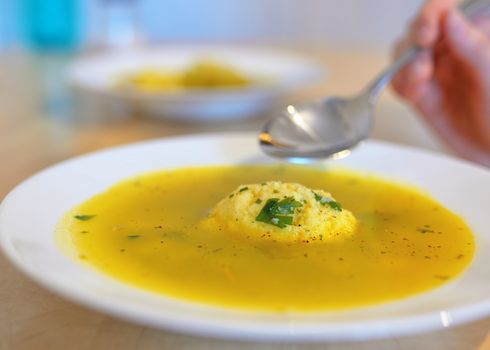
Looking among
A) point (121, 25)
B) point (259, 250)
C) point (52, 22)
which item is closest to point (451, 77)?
point (259, 250)

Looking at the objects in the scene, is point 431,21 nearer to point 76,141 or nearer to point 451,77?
point 451,77

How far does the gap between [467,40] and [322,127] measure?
1.56 ft

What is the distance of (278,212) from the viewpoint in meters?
1.03

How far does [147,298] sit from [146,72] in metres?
1.65

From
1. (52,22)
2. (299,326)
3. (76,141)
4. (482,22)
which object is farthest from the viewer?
(52,22)

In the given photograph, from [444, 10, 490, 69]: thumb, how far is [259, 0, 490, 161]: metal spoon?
0.49ft

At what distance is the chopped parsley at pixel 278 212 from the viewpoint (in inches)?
40.6

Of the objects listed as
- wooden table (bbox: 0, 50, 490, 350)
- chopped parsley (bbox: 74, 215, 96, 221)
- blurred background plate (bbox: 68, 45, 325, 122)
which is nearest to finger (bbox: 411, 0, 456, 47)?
wooden table (bbox: 0, 50, 490, 350)

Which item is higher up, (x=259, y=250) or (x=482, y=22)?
(x=482, y=22)

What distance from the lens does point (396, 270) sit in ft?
3.02

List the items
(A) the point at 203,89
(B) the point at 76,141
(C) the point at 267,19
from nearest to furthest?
(B) the point at 76,141, (A) the point at 203,89, (C) the point at 267,19

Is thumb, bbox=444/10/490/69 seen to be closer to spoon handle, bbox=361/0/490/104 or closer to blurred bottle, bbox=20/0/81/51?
spoon handle, bbox=361/0/490/104

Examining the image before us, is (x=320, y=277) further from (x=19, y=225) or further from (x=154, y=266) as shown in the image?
(x=19, y=225)

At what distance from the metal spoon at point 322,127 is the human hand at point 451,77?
122mm
